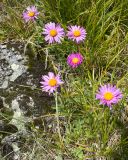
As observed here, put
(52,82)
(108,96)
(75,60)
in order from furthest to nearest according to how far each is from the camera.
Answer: (75,60), (52,82), (108,96)

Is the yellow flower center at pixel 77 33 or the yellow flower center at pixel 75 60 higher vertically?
the yellow flower center at pixel 77 33

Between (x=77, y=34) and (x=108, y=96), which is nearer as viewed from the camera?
(x=108, y=96)

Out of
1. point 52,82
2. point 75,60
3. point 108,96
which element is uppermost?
point 75,60

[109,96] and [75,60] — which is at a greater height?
[75,60]

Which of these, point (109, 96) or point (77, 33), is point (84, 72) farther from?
point (109, 96)

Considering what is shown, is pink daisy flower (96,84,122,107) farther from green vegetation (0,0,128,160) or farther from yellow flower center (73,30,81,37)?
yellow flower center (73,30,81,37)

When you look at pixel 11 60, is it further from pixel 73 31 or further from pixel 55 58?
pixel 73 31

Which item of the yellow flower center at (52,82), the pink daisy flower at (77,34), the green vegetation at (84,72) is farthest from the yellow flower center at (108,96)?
the pink daisy flower at (77,34)

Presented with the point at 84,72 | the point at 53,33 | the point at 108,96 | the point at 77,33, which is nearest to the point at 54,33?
the point at 53,33

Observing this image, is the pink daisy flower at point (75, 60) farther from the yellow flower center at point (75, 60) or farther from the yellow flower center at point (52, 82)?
the yellow flower center at point (52, 82)

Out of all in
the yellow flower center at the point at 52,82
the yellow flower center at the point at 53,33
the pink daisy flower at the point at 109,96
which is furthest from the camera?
the yellow flower center at the point at 53,33
